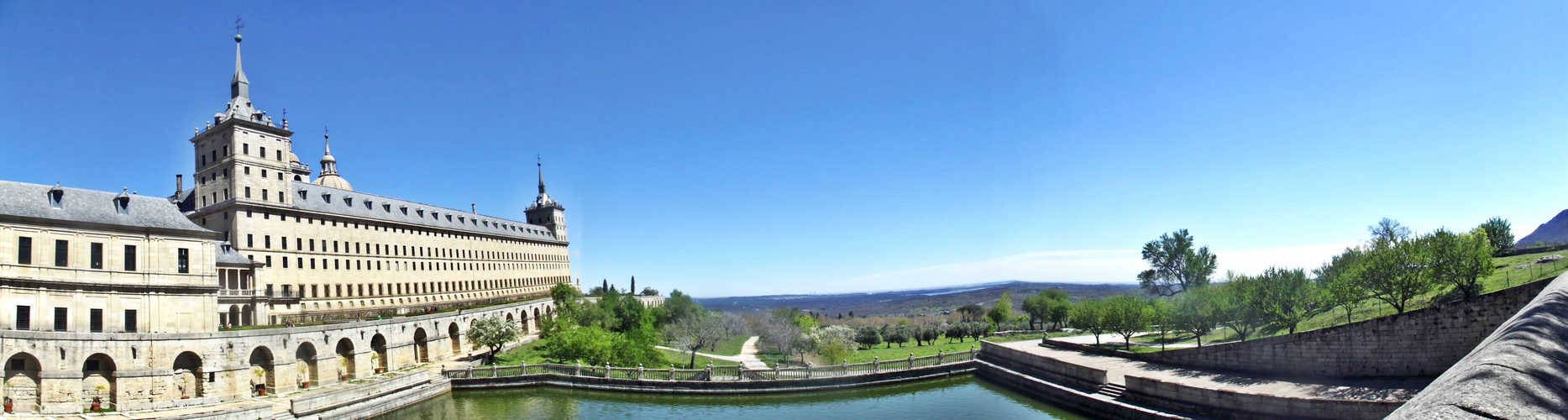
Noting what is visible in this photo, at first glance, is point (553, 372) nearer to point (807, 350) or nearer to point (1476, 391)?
point (807, 350)

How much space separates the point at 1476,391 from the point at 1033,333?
56405 mm

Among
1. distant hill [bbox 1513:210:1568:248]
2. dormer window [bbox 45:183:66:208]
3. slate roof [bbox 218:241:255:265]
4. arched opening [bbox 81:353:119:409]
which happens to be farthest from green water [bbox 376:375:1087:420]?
distant hill [bbox 1513:210:1568:248]

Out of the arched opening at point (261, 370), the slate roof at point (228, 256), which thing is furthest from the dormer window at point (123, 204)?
the slate roof at point (228, 256)

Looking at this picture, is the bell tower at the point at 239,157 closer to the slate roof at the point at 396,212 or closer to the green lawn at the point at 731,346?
the slate roof at the point at 396,212

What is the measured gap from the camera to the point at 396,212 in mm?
63781

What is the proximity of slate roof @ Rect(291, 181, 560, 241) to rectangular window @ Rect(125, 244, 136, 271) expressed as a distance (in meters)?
20.2

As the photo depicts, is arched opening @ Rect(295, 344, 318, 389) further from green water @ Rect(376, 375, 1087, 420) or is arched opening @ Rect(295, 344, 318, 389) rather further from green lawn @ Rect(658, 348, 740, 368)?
green lawn @ Rect(658, 348, 740, 368)

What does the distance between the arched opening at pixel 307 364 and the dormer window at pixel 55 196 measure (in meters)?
11.3

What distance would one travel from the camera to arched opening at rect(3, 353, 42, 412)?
26562 mm

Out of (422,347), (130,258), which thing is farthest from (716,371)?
(130,258)

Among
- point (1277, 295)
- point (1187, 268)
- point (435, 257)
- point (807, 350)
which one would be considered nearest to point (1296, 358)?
point (1277, 295)

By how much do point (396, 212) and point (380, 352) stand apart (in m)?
28.0

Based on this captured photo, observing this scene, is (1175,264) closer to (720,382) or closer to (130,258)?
(720,382)

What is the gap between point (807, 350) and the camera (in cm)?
5059
